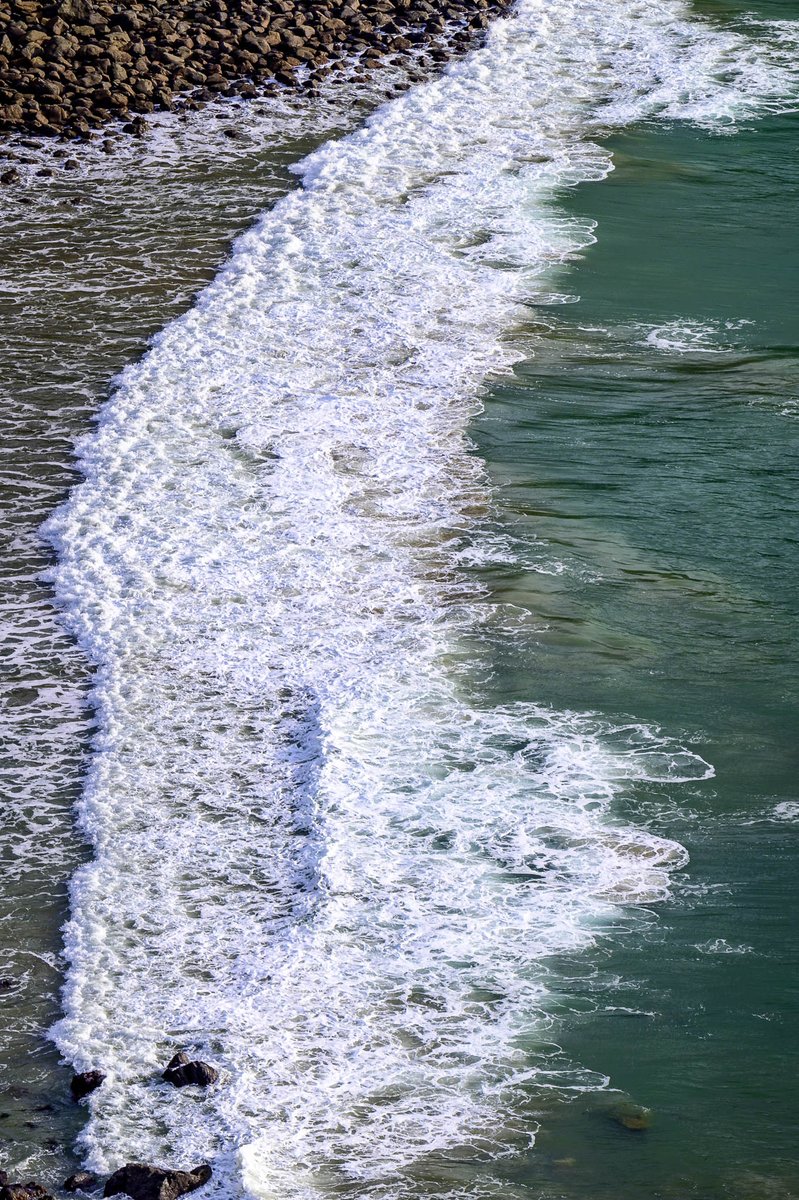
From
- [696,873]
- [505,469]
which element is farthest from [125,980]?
[505,469]

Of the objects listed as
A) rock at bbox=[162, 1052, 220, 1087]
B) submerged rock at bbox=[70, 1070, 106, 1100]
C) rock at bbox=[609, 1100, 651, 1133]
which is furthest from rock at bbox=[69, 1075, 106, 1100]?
rock at bbox=[609, 1100, 651, 1133]

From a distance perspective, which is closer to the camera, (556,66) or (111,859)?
(111,859)

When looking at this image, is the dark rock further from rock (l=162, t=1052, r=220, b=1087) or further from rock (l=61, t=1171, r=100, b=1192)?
rock (l=61, t=1171, r=100, b=1192)

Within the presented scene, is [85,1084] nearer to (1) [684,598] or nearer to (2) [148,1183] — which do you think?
(2) [148,1183]

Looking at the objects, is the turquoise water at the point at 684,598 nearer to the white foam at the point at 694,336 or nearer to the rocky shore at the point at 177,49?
the white foam at the point at 694,336

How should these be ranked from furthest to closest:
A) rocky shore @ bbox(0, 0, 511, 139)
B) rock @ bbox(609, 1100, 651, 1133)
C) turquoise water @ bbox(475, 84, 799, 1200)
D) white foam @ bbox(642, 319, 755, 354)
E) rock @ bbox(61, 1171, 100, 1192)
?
rocky shore @ bbox(0, 0, 511, 139) → white foam @ bbox(642, 319, 755, 354) → turquoise water @ bbox(475, 84, 799, 1200) → rock @ bbox(609, 1100, 651, 1133) → rock @ bbox(61, 1171, 100, 1192)

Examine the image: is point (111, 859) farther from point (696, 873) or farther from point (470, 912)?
point (696, 873)
